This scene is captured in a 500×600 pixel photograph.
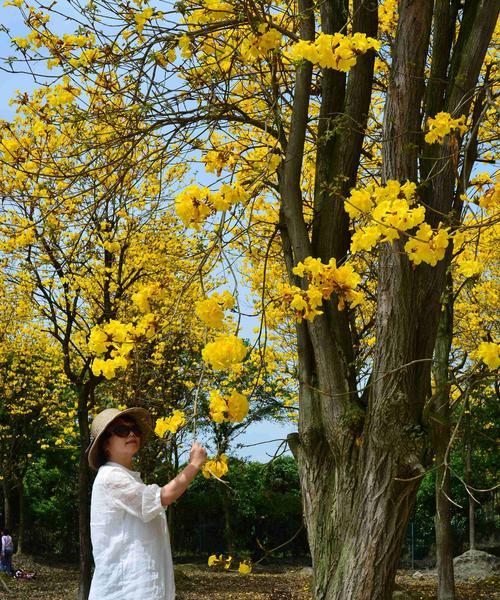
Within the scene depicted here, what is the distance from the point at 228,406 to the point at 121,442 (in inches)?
30.0

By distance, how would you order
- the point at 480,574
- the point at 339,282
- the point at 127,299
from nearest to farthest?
the point at 339,282, the point at 127,299, the point at 480,574

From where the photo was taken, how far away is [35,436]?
66.7 ft

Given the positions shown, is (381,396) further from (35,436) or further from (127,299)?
(35,436)

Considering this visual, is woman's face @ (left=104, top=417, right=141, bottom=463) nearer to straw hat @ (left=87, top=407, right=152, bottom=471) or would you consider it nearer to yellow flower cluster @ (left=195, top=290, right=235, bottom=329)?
straw hat @ (left=87, top=407, right=152, bottom=471)

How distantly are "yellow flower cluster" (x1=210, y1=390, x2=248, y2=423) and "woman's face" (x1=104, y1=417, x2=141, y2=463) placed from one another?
2.29 ft

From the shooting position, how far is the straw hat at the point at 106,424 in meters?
3.51

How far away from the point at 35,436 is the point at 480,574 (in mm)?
11388

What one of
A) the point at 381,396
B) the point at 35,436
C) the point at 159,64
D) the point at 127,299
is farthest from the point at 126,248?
the point at 35,436

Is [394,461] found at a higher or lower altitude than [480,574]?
higher

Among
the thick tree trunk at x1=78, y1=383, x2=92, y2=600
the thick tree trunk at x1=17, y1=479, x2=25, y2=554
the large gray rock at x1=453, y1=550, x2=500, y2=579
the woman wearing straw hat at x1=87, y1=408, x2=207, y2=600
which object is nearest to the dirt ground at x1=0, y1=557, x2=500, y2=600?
the large gray rock at x1=453, y1=550, x2=500, y2=579

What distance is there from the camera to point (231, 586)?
14.0 m

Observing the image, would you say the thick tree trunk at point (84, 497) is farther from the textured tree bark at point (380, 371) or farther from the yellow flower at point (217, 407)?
the yellow flower at point (217, 407)

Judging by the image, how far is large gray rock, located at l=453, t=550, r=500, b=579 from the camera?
1401 centimetres

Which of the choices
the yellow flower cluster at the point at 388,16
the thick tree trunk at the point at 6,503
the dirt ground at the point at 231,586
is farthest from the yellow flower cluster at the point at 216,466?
the thick tree trunk at the point at 6,503
